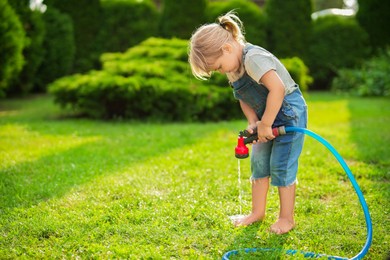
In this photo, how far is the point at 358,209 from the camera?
11.3ft

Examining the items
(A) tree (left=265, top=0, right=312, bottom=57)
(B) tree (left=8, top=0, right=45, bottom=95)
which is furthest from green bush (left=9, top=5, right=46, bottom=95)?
(A) tree (left=265, top=0, right=312, bottom=57)

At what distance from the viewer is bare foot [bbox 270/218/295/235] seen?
3.01 meters

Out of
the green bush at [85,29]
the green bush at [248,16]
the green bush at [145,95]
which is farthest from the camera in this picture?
the green bush at [248,16]

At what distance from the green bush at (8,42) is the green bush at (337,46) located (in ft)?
24.3

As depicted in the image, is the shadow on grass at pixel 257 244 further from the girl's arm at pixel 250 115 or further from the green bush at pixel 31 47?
the green bush at pixel 31 47

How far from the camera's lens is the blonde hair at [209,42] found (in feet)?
9.54

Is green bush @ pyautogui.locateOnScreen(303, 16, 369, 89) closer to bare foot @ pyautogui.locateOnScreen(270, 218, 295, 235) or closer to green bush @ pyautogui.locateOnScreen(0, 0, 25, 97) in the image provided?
green bush @ pyautogui.locateOnScreen(0, 0, 25, 97)

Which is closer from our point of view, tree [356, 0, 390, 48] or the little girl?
the little girl

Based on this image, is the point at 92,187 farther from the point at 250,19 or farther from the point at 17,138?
the point at 250,19

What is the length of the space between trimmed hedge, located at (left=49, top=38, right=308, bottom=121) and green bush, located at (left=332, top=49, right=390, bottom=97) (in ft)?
11.6

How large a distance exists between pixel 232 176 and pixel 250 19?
345 inches

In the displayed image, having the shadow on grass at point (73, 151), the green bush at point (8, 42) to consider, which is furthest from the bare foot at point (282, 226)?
the green bush at point (8, 42)

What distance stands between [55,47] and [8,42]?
3094 mm

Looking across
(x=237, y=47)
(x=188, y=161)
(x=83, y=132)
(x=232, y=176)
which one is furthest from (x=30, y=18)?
(x=237, y=47)
